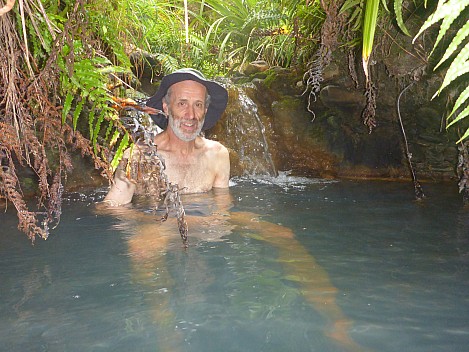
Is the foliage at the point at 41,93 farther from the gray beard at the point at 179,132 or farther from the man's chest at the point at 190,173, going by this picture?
the man's chest at the point at 190,173

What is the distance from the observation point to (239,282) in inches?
94.0

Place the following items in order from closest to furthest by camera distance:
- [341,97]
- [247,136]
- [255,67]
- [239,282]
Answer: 1. [239,282]
2. [341,97]
3. [247,136]
4. [255,67]

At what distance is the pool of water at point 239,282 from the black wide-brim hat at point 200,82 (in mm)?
1044

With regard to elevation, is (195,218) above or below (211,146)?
below

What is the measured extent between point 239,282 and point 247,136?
14.8ft

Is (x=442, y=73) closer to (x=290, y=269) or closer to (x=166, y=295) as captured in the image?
(x=290, y=269)

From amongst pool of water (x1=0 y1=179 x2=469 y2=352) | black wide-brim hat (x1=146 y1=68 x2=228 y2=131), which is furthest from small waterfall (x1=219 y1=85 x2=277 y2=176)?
pool of water (x1=0 y1=179 x2=469 y2=352)

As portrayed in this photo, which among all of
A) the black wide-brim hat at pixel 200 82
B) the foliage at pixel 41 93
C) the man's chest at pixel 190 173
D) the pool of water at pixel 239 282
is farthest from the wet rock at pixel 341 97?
the foliage at pixel 41 93

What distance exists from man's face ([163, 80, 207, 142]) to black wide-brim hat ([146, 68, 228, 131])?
2.5 inches

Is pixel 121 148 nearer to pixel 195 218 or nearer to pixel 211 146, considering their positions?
pixel 195 218

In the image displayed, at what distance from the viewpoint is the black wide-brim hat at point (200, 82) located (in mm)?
4043

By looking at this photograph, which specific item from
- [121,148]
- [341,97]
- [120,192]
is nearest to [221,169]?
[120,192]

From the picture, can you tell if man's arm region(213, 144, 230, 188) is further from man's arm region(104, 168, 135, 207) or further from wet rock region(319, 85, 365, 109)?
wet rock region(319, 85, 365, 109)

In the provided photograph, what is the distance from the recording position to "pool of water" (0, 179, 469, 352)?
6.11ft
